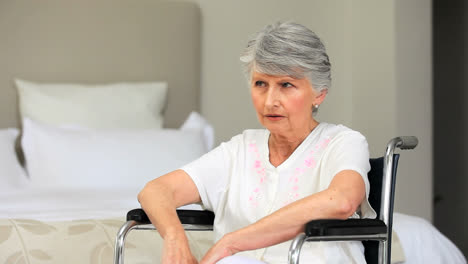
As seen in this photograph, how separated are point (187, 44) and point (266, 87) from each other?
239 centimetres

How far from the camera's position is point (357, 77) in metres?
4.72

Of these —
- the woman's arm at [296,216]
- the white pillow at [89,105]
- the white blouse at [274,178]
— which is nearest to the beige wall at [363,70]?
the white pillow at [89,105]

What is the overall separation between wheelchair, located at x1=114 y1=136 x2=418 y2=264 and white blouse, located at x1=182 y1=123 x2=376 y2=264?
43mm

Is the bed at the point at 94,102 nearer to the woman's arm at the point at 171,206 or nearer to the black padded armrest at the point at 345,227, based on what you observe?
the woman's arm at the point at 171,206

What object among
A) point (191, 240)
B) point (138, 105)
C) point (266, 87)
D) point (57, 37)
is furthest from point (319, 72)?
point (57, 37)

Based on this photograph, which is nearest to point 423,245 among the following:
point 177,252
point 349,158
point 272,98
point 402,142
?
point 402,142

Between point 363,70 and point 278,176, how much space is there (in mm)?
2722

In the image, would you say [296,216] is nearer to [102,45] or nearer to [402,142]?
[402,142]

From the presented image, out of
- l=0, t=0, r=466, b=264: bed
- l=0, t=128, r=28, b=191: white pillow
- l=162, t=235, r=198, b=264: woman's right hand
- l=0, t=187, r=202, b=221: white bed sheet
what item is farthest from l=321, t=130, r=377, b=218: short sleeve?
l=0, t=128, r=28, b=191: white pillow

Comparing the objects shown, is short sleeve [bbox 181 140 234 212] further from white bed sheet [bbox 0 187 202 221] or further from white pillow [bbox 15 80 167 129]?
white pillow [bbox 15 80 167 129]

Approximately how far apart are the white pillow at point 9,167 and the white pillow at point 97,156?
0.06 meters

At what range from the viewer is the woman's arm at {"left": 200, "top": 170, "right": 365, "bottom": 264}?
181cm

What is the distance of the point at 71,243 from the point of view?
238 centimetres

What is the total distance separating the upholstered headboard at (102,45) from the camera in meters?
4.04
